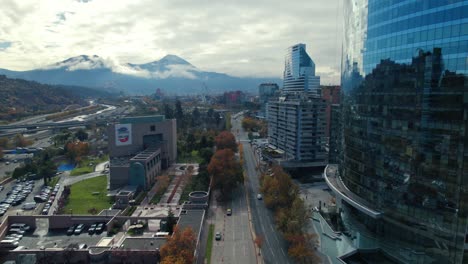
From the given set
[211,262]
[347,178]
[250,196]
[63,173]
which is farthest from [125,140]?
[347,178]

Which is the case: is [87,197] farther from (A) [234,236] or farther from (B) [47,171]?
(A) [234,236]

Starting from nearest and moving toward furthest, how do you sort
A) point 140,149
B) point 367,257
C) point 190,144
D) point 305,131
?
point 367,257 < point 305,131 < point 140,149 < point 190,144

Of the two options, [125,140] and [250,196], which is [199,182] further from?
[125,140]

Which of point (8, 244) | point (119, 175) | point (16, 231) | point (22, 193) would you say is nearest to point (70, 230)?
point (8, 244)

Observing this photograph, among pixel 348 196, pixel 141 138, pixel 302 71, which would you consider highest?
pixel 302 71

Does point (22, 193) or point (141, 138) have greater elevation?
point (141, 138)

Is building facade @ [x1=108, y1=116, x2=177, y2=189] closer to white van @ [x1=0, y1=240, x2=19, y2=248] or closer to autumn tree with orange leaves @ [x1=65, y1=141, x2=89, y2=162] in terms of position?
autumn tree with orange leaves @ [x1=65, y1=141, x2=89, y2=162]

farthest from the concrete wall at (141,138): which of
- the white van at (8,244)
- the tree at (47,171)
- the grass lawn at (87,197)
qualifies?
the white van at (8,244)
